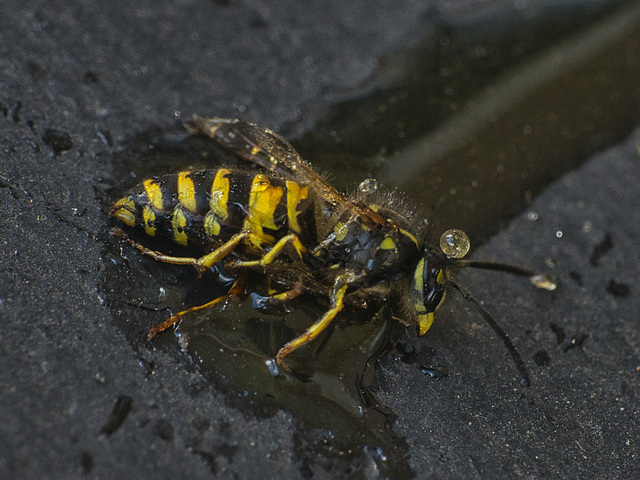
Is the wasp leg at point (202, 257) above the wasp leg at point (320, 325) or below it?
above

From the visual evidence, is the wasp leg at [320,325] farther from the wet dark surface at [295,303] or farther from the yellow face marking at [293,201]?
the yellow face marking at [293,201]

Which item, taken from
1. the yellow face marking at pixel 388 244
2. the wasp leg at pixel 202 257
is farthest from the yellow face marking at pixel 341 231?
the wasp leg at pixel 202 257

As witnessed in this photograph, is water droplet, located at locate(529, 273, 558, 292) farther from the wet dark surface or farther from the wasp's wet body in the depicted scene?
the wasp's wet body

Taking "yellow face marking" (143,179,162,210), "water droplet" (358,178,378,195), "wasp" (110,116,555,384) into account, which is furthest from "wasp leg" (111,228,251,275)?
"water droplet" (358,178,378,195)

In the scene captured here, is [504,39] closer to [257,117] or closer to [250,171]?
[257,117]

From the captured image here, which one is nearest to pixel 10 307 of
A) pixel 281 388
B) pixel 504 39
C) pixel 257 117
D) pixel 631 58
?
pixel 281 388
